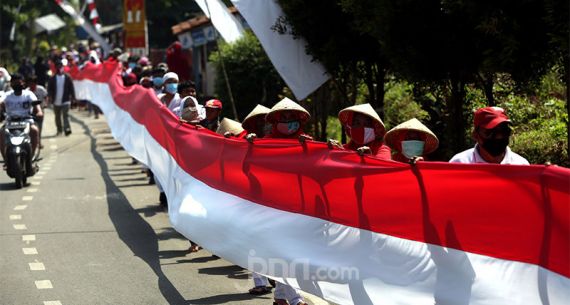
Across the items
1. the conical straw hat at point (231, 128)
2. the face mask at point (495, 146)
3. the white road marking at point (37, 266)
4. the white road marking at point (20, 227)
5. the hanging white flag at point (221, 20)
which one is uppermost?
the hanging white flag at point (221, 20)

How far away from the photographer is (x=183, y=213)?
11.2 metres

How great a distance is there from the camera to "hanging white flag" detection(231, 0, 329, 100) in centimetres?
1631

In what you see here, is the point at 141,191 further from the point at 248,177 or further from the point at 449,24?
the point at 248,177

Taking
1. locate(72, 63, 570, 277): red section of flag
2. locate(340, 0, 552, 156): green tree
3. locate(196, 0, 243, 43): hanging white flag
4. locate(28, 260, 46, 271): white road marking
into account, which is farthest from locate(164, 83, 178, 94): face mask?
locate(72, 63, 570, 277): red section of flag

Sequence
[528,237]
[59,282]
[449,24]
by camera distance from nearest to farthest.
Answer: [528,237], [59,282], [449,24]

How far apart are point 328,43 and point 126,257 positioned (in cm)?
536

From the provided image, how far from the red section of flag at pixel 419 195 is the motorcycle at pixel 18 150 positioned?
28.7 feet

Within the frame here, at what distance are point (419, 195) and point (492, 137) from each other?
2.08ft

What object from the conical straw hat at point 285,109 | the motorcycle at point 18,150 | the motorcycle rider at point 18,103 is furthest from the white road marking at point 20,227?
the conical straw hat at point 285,109

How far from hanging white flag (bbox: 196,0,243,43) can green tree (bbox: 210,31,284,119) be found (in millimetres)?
6879

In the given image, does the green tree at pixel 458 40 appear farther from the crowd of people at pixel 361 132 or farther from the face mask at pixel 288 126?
the face mask at pixel 288 126

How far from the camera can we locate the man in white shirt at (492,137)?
23.7 feet

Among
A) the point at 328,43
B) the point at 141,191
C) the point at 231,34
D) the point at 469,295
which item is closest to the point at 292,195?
the point at 469,295

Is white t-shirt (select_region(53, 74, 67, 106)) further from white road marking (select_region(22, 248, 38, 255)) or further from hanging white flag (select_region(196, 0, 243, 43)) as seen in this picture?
white road marking (select_region(22, 248, 38, 255))
